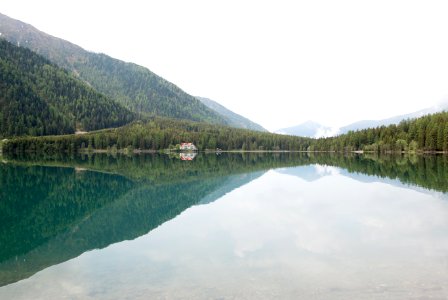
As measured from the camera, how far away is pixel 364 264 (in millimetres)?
17672

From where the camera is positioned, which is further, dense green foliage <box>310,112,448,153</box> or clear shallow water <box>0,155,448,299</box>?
dense green foliage <box>310,112,448,153</box>

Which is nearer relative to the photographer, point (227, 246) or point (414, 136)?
point (227, 246)

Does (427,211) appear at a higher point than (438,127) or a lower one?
lower

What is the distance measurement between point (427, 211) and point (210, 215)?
1769 centimetres

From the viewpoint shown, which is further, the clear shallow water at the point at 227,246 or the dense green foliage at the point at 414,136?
the dense green foliage at the point at 414,136

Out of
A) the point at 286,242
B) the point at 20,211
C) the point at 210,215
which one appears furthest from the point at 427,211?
the point at 20,211

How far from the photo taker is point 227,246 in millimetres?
21609

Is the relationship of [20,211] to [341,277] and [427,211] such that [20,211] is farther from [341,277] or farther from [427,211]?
[427,211]

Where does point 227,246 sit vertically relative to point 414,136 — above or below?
below

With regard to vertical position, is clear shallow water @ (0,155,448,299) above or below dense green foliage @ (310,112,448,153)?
below

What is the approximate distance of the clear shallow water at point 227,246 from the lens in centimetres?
1482

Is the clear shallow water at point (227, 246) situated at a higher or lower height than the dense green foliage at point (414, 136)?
lower

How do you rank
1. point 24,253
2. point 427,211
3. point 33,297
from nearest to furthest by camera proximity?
point 33,297
point 24,253
point 427,211

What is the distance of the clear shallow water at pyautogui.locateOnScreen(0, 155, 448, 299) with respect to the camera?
1482 centimetres
